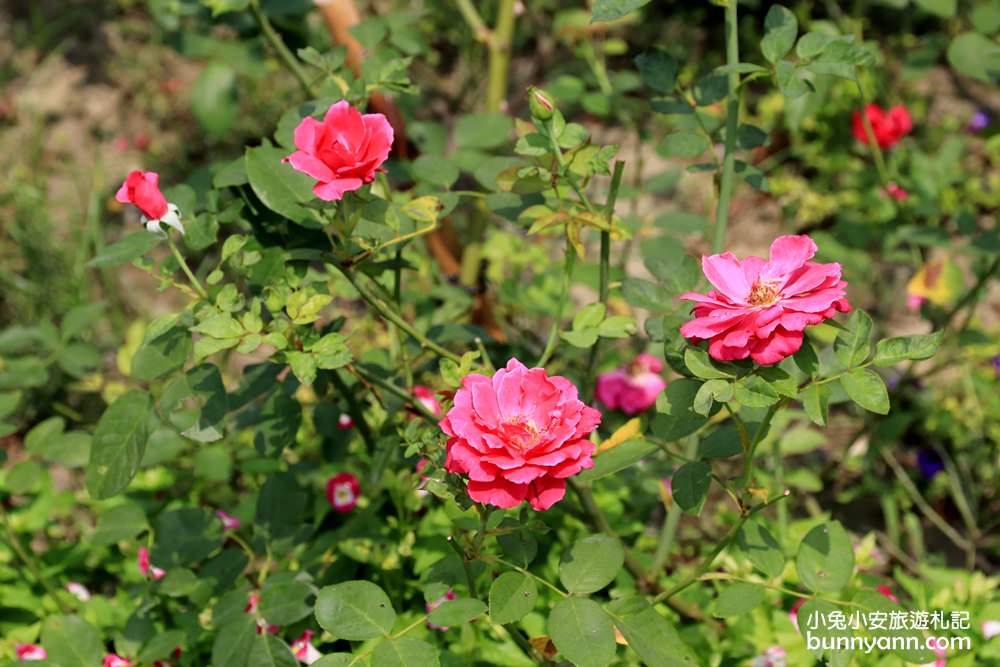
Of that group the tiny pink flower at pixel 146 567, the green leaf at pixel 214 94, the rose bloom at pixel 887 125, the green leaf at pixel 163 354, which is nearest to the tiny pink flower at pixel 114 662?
the tiny pink flower at pixel 146 567

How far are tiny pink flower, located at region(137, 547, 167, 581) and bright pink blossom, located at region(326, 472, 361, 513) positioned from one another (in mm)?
289

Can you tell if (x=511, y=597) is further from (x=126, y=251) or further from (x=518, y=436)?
(x=126, y=251)

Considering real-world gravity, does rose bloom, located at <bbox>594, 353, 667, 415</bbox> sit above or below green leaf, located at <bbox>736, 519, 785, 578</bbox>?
below

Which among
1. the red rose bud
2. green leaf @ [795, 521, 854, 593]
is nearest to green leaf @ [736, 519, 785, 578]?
green leaf @ [795, 521, 854, 593]

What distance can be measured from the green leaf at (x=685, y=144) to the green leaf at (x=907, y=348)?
0.46 meters

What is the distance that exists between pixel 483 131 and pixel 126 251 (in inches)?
29.7

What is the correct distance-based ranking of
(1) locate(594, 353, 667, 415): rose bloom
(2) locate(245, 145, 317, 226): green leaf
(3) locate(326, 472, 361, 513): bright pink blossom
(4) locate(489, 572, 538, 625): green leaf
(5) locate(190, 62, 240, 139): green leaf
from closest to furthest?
(4) locate(489, 572, 538, 625): green leaf → (2) locate(245, 145, 317, 226): green leaf → (3) locate(326, 472, 361, 513): bright pink blossom → (1) locate(594, 353, 667, 415): rose bloom → (5) locate(190, 62, 240, 139): green leaf

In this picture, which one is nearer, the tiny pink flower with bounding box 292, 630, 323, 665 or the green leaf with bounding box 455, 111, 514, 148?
the tiny pink flower with bounding box 292, 630, 323, 665

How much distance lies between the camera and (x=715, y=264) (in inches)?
39.0

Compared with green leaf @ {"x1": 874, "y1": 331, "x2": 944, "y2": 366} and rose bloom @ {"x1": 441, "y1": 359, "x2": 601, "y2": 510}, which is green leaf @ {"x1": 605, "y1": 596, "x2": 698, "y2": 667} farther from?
green leaf @ {"x1": 874, "y1": 331, "x2": 944, "y2": 366}

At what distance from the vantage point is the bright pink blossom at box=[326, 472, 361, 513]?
1646 mm

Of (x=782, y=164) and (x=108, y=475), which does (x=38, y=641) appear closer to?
(x=108, y=475)

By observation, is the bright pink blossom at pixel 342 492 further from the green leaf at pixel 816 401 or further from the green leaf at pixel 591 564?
the green leaf at pixel 816 401

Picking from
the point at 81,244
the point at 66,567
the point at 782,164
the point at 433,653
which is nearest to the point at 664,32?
the point at 782,164
